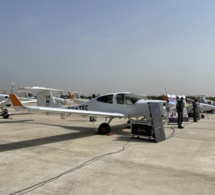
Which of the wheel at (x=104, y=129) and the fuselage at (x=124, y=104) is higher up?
the fuselage at (x=124, y=104)

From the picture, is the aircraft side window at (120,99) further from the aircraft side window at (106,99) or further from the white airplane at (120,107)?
the aircraft side window at (106,99)

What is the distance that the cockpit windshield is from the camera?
1163cm

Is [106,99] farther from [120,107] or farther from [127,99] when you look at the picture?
[127,99]

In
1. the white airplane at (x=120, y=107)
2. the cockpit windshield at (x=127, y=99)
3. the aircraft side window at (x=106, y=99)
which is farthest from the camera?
the aircraft side window at (x=106, y=99)

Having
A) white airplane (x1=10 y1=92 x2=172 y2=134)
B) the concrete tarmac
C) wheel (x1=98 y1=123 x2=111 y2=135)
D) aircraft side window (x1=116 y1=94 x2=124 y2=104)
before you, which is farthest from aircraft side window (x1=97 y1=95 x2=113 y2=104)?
the concrete tarmac

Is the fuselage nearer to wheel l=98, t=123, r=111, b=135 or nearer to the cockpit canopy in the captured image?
the cockpit canopy

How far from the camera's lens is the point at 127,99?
38.4 ft

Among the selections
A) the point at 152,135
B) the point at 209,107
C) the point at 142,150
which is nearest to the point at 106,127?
the point at 152,135

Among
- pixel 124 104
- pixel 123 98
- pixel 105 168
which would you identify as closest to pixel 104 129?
pixel 124 104

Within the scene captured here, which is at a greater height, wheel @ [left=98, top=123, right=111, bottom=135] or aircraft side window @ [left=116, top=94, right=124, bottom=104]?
aircraft side window @ [left=116, top=94, right=124, bottom=104]

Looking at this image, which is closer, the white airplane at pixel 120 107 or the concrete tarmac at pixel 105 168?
the concrete tarmac at pixel 105 168

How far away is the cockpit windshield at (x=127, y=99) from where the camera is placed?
458 inches

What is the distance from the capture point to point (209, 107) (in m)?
23.5

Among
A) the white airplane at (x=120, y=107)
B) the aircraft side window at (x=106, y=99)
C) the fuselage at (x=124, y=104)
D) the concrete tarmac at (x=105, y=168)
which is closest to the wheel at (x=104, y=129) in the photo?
the white airplane at (x=120, y=107)
